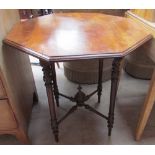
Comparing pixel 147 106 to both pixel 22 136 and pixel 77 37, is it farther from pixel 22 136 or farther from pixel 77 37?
pixel 22 136

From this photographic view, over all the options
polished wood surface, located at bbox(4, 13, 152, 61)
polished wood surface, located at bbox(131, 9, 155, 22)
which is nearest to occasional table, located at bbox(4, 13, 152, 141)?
polished wood surface, located at bbox(4, 13, 152, 61)

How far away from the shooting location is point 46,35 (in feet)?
3.28

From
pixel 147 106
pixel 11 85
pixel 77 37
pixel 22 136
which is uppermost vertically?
pixel 77 37

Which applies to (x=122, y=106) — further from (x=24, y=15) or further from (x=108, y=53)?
(x=24, y=15)

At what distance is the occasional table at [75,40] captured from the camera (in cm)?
81

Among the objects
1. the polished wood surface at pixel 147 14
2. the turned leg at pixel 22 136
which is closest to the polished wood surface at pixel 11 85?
the turned leg at pixel 22 136

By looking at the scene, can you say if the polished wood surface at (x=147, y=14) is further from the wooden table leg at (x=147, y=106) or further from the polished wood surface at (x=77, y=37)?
the wooden table leg at (x=147, y=106)

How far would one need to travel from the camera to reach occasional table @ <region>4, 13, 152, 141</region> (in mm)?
808

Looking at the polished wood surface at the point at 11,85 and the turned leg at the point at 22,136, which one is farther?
the turned leg at the point at 22,136

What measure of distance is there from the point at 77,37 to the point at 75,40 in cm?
5

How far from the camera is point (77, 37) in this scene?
3.16 ft

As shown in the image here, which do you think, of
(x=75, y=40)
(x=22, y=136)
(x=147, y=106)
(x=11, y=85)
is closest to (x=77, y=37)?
(x=75, y=40)

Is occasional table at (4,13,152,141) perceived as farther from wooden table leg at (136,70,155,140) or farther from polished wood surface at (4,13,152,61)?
wooden table leg at (136,70,155,140)

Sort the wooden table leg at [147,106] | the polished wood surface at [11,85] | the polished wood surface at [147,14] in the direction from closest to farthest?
1. the polished wood surface at [11,85]
2. the wooden table leg at [147,106]
3. the polished wood surface at [147,14]
